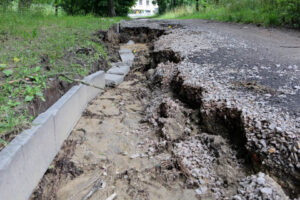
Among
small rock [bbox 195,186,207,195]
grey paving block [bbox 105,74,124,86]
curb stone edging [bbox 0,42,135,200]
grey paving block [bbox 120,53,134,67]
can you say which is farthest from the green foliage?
small rock [bbox 195,186,207,195]

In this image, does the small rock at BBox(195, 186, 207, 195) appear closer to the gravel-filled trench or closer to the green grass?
the gravel-filled trench

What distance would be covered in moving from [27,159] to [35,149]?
0.13m

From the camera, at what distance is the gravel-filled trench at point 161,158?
6.18 feet

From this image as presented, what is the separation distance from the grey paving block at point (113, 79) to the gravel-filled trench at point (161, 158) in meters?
1.09

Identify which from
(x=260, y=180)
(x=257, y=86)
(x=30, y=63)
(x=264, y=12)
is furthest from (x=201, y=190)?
(x=264, y=12)

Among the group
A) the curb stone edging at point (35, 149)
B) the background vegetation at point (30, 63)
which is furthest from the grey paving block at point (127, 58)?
the curb stone edging at point (35, 149)

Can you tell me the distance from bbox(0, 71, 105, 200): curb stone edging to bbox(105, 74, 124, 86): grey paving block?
143cm

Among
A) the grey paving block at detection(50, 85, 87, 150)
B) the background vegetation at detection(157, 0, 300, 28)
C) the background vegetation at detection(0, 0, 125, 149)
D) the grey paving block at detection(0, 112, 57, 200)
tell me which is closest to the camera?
the grey paving block at detection(0, 112, 57, 200)

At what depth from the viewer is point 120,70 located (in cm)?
489

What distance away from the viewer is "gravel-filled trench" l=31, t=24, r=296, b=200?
188cm

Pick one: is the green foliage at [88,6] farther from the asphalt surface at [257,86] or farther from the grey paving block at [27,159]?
the grey paving block at [27,159]

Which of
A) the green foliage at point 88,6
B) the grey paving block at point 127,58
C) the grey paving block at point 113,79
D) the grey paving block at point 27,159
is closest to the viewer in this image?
the grey paving block at point 27,159

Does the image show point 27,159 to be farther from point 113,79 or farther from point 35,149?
point 113,79

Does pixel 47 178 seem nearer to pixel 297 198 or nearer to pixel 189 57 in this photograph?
pixel 297 198
